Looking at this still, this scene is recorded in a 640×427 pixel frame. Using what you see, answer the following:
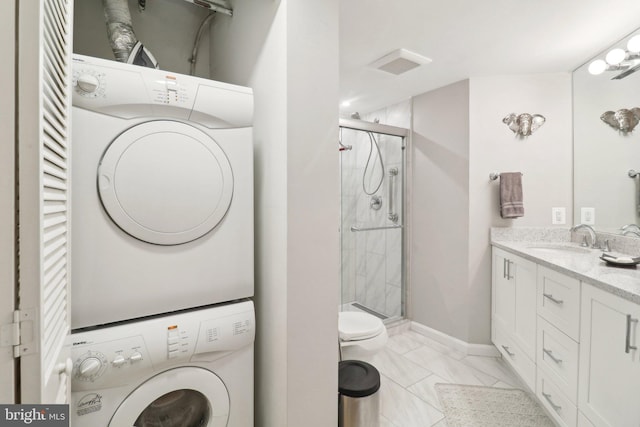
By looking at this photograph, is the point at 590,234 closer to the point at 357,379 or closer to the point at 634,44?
the point at 634,44

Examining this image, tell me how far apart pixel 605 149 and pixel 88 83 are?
3021 millimetres

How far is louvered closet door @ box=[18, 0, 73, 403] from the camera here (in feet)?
1.79

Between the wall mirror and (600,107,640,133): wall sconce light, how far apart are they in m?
0.02

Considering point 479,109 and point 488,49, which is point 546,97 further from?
point 488,49

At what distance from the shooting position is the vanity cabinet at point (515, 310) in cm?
191

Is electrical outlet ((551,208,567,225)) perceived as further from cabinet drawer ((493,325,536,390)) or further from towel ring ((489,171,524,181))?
cabinet drawer ((493,325,536,390))

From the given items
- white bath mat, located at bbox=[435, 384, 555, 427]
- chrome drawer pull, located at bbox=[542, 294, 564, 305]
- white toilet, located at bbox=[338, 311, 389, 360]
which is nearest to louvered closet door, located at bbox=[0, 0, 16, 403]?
white toilet, located at bbox=[338, 311, 389, 360]

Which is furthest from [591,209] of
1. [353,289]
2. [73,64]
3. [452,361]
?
[73,64]

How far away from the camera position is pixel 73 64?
3.14 ft

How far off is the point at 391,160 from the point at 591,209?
1642 millimetres

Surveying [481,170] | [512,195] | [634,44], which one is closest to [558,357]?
[512,195]

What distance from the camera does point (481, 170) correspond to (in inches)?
99.4

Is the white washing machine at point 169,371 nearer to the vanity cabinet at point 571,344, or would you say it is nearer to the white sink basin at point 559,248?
the vanity cabinet at point 571,344

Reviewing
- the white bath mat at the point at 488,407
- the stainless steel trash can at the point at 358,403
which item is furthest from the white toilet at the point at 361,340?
the white bath mat at the point at 488,407
